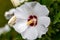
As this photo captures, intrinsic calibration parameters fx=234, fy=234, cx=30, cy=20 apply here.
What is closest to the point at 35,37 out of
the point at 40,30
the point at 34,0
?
the point at 40,30

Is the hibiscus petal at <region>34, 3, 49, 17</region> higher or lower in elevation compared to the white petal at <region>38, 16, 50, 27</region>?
higher

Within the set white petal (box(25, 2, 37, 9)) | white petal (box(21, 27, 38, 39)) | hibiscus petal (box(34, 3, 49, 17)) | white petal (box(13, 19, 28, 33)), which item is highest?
white petal (box(25, 2, 37, 9))

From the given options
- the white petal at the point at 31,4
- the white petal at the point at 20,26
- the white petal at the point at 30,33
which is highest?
the white petal at the point at 31,4

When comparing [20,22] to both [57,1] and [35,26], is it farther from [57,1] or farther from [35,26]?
[57,1]

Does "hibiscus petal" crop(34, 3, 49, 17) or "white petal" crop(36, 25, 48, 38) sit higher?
"hibiscus petal" crop(34, 3, 49, 17)
